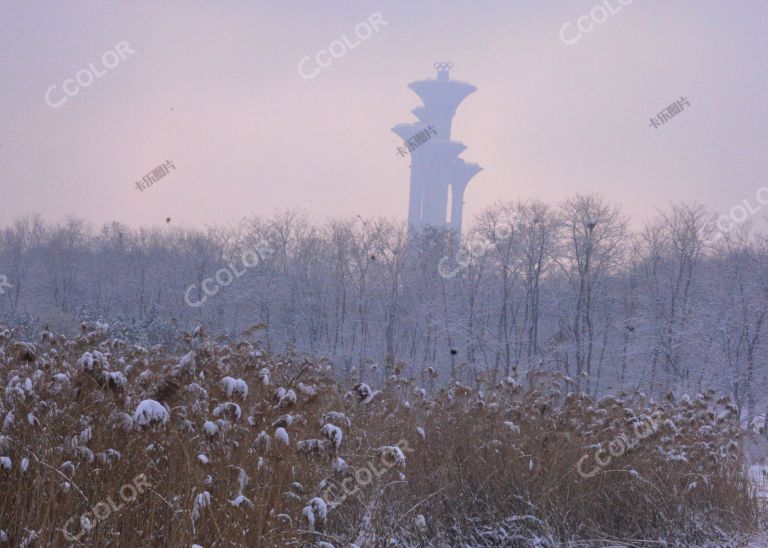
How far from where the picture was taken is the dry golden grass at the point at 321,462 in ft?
12.8

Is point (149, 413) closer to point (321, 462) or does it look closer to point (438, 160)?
point (321, 462)

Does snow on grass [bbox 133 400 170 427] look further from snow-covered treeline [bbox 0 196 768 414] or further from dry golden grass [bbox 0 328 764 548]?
snow-covered treeline [bbox 0 196 768 414]

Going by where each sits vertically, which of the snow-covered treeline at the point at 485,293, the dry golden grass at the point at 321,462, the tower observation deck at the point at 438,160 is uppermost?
the tower observation deck at the point at 438,160

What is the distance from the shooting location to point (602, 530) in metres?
6.89

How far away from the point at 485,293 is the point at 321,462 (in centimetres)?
3802

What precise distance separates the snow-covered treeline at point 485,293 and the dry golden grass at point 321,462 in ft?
73.4

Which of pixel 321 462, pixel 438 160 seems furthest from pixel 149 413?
pixel 438 160

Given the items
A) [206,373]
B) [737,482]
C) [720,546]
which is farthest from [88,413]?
[737,482]

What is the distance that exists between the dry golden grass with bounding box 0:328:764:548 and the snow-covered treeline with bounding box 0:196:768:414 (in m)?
22.4

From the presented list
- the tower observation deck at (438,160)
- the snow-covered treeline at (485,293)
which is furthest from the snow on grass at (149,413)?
the tower observation deck at (438,160)

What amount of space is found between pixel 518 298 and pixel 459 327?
4.61 metres

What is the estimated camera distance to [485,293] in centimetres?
4309

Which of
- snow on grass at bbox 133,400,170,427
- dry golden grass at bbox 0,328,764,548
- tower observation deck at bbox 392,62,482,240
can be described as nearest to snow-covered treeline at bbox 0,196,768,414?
dry golden grass at bbox 0,328,764,548

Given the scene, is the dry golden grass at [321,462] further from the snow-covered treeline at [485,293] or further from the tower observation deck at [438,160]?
the tower observation deck at [438,160]
